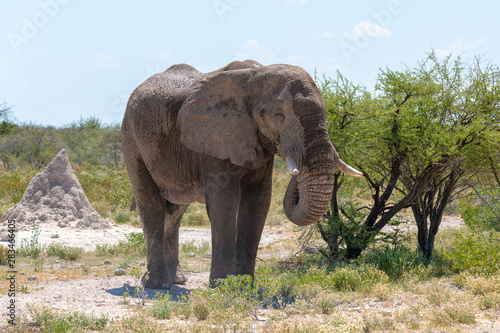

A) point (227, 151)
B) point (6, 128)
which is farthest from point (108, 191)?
point (6, 128)

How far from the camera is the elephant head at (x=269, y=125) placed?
6570 mm

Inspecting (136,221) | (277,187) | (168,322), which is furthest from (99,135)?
(168,322)

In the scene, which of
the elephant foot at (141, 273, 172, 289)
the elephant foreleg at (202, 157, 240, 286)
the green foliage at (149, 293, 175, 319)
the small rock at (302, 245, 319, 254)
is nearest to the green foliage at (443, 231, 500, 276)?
the small rock at (302, 245, 319, 254)

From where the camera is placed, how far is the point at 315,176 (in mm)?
6508

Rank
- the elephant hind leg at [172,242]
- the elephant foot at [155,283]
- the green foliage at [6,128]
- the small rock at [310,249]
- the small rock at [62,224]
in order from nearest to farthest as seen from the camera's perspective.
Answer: the elephant foot at [155,283] → the elephant hind leg at [172,242] → the small rock at [310,249] → the small rock at [62,224] → the green foliage at [6,128]

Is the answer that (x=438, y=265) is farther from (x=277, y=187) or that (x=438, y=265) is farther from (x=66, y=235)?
(x=277, y=187)

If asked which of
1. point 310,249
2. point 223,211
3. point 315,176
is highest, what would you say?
point 315,176

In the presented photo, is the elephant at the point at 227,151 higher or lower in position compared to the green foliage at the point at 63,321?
higher

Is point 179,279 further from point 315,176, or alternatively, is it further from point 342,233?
point 315,176

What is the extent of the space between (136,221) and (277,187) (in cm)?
1154

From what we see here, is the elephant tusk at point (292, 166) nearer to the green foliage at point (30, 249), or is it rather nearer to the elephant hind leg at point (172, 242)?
the elephant hind leg at point (172, 242)

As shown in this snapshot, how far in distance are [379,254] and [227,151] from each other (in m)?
4.38

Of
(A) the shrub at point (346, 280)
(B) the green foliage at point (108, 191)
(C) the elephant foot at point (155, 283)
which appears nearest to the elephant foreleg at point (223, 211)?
(C) the elephant foot at point (155, 283)

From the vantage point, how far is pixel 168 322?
20.7 feet
